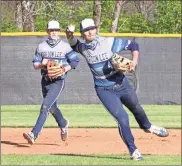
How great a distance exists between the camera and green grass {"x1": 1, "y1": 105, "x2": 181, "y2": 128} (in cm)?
1374

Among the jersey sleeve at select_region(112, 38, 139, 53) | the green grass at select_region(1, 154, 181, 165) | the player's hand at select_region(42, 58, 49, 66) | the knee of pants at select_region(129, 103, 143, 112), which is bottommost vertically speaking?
the green grass at select_region(1, 154, 181, 165)

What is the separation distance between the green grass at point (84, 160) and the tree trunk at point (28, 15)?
17.6 meters

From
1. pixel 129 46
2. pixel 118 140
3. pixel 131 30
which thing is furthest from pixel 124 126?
pixel 131 30

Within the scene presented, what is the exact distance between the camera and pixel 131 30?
30.2 meters

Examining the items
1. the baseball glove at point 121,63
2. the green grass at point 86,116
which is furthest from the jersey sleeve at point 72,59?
the green grass at point 86,116

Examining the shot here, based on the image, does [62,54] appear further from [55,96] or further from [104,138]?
[104,138]

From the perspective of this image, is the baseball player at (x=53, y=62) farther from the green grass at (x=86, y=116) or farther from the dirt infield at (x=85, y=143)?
the green grass at (x=86, y=116)

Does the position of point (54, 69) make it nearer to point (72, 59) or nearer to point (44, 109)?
point (72, 59)

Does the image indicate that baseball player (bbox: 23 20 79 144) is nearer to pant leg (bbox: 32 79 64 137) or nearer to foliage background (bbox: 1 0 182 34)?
pant leg (bbox: 32 79 64 137)

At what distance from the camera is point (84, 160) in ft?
27.2

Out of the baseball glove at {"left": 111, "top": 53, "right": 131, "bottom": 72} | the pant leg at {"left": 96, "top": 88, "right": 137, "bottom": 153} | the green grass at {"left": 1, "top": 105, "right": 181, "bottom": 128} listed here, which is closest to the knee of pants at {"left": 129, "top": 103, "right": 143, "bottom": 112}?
the pant leg at {"left": 96, "top": 88, "right": 137, "bottom": 153}

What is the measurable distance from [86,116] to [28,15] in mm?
12736

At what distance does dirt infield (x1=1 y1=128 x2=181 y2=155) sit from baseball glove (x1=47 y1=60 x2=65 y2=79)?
107 centimetres

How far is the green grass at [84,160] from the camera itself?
793cm
